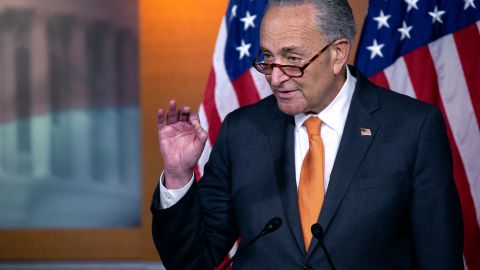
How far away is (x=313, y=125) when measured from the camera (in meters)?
1.88

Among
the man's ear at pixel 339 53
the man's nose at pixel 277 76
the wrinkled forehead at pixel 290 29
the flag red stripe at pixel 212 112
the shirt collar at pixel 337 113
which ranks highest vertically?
the wrinkled forehead at pixel 290 29

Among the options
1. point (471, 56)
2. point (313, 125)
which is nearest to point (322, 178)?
point (313, 125)

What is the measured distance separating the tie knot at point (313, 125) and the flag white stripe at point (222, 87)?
1393 mm

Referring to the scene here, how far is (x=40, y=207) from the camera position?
5090mm

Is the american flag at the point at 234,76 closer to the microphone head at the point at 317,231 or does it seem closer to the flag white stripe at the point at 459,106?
the flag white stripe at the point at 459,106

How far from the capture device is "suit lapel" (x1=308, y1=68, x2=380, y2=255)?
5.78ft

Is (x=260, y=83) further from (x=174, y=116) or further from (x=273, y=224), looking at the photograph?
(x=273, y=224)

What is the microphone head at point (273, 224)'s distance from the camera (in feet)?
5.44

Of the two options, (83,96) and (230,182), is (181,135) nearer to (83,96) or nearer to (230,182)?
(230,182)

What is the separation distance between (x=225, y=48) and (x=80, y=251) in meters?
2.29

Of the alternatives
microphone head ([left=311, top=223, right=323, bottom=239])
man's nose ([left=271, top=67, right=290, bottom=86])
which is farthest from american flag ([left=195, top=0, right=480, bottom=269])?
microphone head ([left=311, top=223, right=323, bottom=239])

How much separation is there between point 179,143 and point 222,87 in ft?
5.06

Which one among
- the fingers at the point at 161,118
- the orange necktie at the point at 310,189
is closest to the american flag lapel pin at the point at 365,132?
the orange necktie at the point at 310,189

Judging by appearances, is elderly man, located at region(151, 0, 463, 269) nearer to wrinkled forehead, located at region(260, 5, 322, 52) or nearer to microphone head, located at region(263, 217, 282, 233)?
wrinkled forehead, located at region(260, 5, 322, 52)
